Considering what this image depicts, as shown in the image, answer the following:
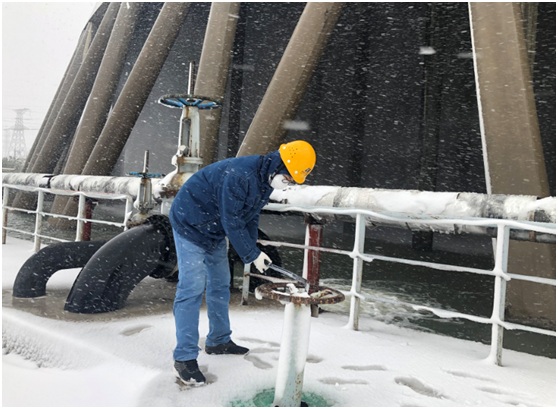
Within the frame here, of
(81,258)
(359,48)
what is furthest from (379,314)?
(359,48)

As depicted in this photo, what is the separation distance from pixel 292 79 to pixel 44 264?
5.35 m

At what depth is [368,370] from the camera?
3160mm

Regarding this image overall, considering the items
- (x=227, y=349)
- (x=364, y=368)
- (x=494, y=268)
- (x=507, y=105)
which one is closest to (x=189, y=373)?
(x=227, y=349)

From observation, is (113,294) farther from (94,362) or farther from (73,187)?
(73,187)

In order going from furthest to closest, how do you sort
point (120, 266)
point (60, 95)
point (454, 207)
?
1. point (60, 95)
2. point (120, 266)
3. point (454, 207)

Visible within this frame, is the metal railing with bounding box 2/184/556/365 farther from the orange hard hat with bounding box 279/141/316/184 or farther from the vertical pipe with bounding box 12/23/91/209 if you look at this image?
the vertical pipe with bounding box 12/23/91/209

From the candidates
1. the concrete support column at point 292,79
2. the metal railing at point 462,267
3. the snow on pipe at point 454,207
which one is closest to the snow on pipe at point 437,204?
the snow on pipe at point 454,207

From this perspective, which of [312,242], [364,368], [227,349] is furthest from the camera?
[312,242]

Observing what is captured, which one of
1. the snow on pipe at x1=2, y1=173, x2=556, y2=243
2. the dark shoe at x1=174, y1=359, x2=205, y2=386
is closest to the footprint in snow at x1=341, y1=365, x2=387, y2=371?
the dark shoe at x1=174, y1=359, x2=205, y2=386

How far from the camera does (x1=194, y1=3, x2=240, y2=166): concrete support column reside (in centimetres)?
888

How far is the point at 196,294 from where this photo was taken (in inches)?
118

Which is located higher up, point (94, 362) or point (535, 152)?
point (535, 152)

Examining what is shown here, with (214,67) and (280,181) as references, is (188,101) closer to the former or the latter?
(280,181)

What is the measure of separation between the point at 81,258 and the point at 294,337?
3193 millimetres
